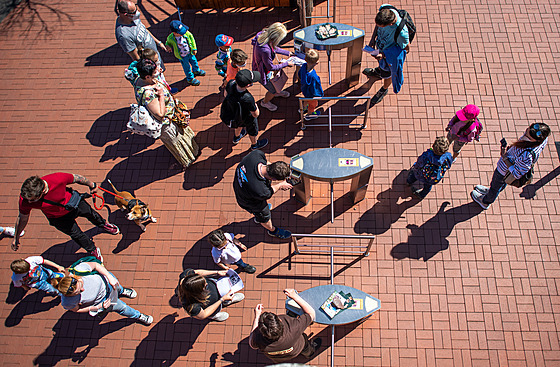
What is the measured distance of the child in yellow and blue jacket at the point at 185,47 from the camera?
694 centimetres

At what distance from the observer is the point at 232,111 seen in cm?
605

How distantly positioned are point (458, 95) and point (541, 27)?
2964 mm

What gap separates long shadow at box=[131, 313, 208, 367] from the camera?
5.74m

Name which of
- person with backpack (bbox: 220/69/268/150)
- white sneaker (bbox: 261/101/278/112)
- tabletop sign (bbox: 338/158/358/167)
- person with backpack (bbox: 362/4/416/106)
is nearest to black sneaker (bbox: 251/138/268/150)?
person with backpack (bbox: 220/69/268/150)

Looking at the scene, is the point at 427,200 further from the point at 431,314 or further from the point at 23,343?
the point at 23,343

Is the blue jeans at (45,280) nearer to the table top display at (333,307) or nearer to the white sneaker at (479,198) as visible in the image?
the table top display at (333,307)

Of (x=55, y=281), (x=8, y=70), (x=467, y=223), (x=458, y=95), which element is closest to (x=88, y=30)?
(x=8, y=70)

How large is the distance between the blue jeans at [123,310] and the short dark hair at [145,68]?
356 cm

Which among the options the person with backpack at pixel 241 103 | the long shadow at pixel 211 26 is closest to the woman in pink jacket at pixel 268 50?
the person with backpack at pixel 241 103

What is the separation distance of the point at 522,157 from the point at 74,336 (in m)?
8.00

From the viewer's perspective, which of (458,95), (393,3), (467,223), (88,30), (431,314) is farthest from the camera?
(88,30)

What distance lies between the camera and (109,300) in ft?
16.8

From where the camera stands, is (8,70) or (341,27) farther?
(8,70)

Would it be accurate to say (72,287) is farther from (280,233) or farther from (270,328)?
(280,233)
